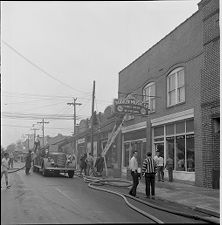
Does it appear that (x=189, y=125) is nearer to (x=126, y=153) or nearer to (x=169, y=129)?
(x=169, y=129)

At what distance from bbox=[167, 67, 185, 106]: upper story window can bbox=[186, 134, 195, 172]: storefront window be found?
1974mm

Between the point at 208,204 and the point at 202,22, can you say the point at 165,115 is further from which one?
the point at 208,204

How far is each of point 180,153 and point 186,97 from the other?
2.78 m

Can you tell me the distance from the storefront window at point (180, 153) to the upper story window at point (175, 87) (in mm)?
1869

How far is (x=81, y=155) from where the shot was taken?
22406mm

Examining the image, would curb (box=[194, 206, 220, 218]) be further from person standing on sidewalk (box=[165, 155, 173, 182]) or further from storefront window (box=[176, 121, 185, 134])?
storefront window (box=[176, 121, 185, 134])

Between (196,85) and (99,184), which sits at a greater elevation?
(196,85)

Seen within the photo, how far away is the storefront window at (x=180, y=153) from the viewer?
18094 mm

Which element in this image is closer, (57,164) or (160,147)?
(160,147)

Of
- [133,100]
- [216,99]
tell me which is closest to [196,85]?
[216,99]

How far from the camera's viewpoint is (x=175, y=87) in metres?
19.2

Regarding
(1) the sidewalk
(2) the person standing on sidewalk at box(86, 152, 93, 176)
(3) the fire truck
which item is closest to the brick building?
(1) the sidewalk

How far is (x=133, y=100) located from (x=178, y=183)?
19.0ft

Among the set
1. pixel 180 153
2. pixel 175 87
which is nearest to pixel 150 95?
pixel 175 87
